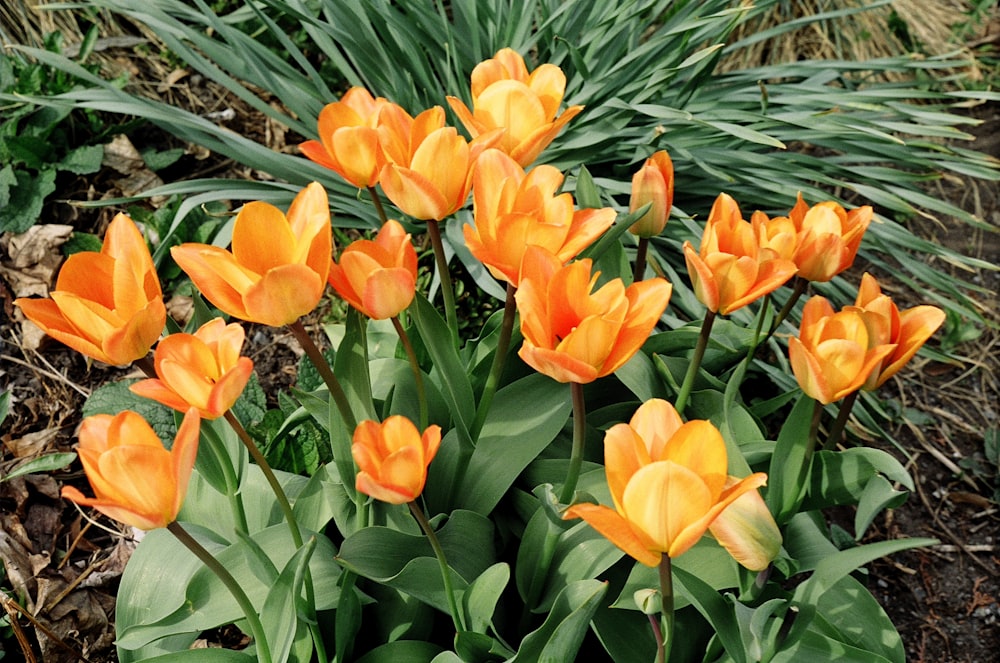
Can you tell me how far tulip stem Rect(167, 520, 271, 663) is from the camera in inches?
30.3

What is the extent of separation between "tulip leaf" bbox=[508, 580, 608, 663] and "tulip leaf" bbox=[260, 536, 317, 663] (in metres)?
0.23

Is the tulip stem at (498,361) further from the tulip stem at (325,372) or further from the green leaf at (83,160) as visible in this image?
the green leaf at (83,160)

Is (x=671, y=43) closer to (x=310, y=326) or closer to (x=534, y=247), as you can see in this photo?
(x=310, y=326)

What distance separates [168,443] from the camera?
1533 millimetres

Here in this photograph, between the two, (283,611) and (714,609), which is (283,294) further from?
(714,609)

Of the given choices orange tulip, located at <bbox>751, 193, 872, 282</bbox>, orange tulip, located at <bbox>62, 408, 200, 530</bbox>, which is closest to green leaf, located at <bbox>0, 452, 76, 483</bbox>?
orange tulip, located at <bbox>62, 408, 200, 530</bbox>

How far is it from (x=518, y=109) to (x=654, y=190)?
192 mm

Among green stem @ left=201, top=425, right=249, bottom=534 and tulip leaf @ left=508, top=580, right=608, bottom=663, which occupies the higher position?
green stem @ left=201, top=425, right=249, bottom=534

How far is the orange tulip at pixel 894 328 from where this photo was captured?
2.89 feet

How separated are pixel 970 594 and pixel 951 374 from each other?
0.67 m

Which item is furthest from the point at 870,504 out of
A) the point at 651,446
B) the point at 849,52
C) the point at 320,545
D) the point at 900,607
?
the point at 849,52

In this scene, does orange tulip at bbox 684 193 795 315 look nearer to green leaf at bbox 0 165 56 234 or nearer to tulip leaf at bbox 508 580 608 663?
tulip leaf at bbox 508 580 608 663

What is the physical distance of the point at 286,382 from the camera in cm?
182

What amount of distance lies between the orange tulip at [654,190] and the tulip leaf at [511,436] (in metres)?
0.25
